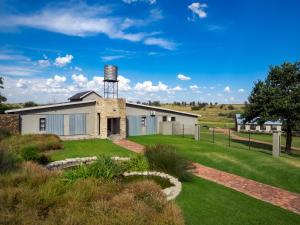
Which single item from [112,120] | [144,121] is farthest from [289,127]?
[112,120]

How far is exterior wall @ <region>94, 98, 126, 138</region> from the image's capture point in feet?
94.0

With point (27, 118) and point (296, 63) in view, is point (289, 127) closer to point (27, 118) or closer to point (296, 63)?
point (296, 63)

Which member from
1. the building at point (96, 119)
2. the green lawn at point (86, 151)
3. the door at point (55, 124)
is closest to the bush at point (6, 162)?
the green lawn at point (86, 151)

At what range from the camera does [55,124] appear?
2762 centimetres

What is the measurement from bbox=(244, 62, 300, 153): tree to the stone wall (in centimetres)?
2134

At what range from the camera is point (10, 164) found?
32.9ft

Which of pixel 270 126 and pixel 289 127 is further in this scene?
pixel 270 126

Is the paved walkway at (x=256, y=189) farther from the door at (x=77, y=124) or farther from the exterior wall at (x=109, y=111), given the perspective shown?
the door at (x=77, y=124)

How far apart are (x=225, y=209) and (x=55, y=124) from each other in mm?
22092

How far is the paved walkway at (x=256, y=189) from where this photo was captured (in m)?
10.5

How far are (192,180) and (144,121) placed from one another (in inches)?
844

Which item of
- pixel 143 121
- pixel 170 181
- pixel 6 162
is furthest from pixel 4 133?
pixel 170 181

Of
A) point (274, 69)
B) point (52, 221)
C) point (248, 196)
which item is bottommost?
point (248, 196)

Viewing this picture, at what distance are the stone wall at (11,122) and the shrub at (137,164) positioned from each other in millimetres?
17002
